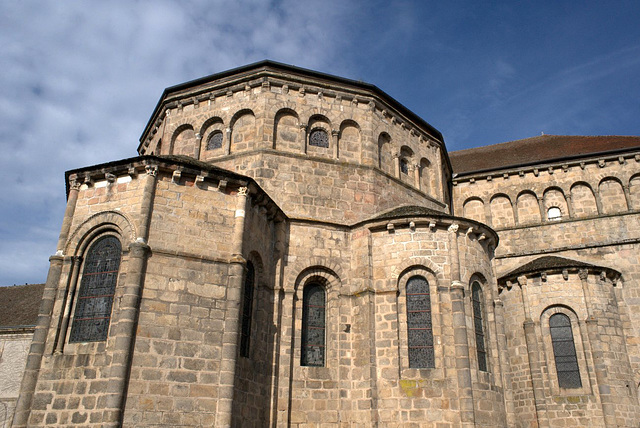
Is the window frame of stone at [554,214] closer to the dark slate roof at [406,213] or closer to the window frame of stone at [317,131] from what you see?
the dark slate roof at [406,213]

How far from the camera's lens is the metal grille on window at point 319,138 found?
19.4 metres

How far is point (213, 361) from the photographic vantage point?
12.8 m

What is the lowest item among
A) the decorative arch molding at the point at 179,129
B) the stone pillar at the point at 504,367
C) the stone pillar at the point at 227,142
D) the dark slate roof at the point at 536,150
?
the stone pillar at the point at 504,367

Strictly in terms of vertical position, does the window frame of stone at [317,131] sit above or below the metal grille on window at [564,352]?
above

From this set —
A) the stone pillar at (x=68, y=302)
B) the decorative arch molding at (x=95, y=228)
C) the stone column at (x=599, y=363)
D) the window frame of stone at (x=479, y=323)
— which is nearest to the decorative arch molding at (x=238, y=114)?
the decorative arch molding at (x=95, y=228)

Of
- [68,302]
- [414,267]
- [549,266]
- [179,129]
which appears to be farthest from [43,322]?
[549,266]

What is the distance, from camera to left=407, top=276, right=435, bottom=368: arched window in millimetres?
15727

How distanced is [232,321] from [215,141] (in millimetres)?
8314

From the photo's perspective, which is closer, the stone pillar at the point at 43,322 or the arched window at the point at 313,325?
the stone pillar at the point at 43,322

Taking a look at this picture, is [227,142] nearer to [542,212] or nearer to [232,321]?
[232,321]

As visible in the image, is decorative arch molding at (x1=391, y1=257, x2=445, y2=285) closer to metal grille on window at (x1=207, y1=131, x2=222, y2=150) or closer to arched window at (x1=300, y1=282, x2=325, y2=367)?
arched window at (x1=300, y1=282, x2=325, y2=367)

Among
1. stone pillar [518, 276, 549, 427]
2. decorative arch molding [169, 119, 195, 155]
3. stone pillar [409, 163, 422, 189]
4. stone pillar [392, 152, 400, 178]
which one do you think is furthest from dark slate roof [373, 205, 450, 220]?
decorative arch molding [169, 119, 195, 155]

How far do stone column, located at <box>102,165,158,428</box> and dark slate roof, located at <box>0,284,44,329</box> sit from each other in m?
13.7

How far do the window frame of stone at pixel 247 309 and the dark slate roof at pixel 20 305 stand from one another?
43.8 ft
